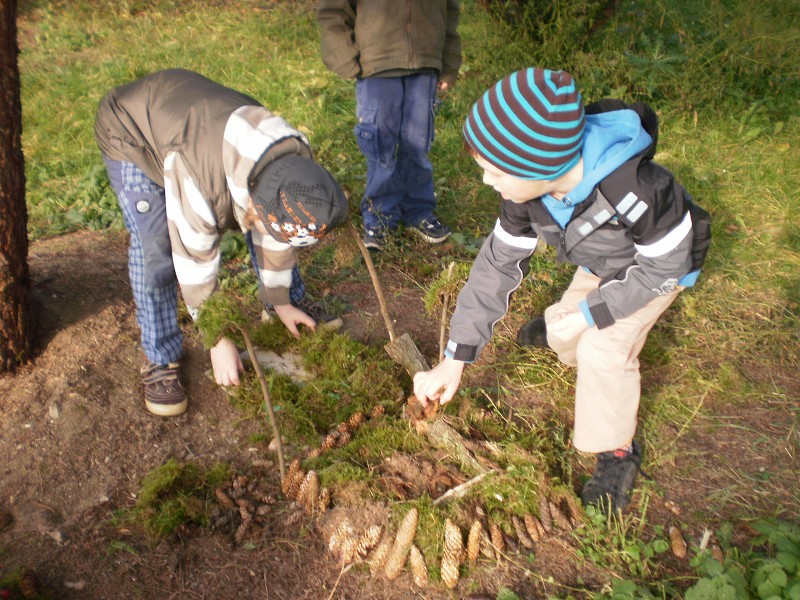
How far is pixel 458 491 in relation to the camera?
7.77ft

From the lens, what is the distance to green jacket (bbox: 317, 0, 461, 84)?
3514 mm

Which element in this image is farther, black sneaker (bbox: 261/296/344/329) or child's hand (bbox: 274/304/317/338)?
black sneaker (bbox: 261/296/344/329)

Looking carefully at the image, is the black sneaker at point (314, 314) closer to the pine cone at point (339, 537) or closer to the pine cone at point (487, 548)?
the pine cone at point (339, 537)

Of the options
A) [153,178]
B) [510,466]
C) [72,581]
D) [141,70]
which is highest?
[153,178]

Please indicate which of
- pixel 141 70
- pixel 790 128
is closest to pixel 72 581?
pixel 141 70

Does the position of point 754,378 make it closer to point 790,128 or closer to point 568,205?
point 568,205

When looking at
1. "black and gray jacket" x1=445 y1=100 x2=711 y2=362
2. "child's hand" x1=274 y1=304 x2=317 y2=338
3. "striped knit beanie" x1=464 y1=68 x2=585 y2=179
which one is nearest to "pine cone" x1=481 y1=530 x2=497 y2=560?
"black and gray jacket" x1=445 y1=100 x2=711 y2=362

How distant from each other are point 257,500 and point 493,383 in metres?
1.20

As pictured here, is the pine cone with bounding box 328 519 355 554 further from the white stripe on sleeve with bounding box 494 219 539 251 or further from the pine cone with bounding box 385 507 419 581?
the white stripe on sleeve with bounding box 494 219 539 251

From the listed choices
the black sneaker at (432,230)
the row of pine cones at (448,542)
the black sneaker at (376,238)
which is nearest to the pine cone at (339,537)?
the row of pine cones at (448,542)

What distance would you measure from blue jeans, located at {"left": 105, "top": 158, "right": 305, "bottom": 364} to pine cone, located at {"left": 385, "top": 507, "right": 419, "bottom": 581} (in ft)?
4.52

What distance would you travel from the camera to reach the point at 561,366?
3.03 m

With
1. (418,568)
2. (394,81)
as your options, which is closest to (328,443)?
(418,568)

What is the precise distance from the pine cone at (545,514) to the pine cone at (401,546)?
47 cm
